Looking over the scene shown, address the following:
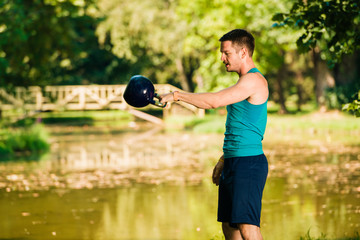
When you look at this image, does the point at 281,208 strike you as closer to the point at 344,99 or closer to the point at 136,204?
the point at 136,204

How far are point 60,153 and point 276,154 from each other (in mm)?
7073

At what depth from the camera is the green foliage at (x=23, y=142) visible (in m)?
19.6

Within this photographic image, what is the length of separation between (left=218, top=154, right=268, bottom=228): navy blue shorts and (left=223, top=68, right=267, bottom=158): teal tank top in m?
0.06

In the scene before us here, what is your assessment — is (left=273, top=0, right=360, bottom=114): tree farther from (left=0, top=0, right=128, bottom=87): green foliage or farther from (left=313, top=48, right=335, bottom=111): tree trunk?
(left=313, top=48, right=335, bottom=111): tree trunk

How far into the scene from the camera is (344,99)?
33.7 m

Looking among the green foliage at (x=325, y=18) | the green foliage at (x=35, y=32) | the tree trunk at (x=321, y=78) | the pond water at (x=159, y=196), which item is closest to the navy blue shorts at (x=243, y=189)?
the pond water at (x=159, y=196)

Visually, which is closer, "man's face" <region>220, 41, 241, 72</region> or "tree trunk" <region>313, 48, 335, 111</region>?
"man's face" <region>220, 41, 241, 72</region>

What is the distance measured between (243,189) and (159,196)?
623 cm

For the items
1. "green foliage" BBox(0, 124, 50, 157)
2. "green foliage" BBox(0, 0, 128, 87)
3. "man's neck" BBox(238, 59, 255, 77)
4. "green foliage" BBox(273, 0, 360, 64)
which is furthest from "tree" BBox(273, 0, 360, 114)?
"green foliage" BBox(0, 124, 50, 157)

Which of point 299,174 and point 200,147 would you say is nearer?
point 299,174

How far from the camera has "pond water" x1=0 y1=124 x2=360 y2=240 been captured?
26.0ft

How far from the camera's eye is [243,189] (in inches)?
181

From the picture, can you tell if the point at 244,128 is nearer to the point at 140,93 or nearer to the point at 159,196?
the point at 140,93

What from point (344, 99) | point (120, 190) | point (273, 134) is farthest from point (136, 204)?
point (344, 99)
